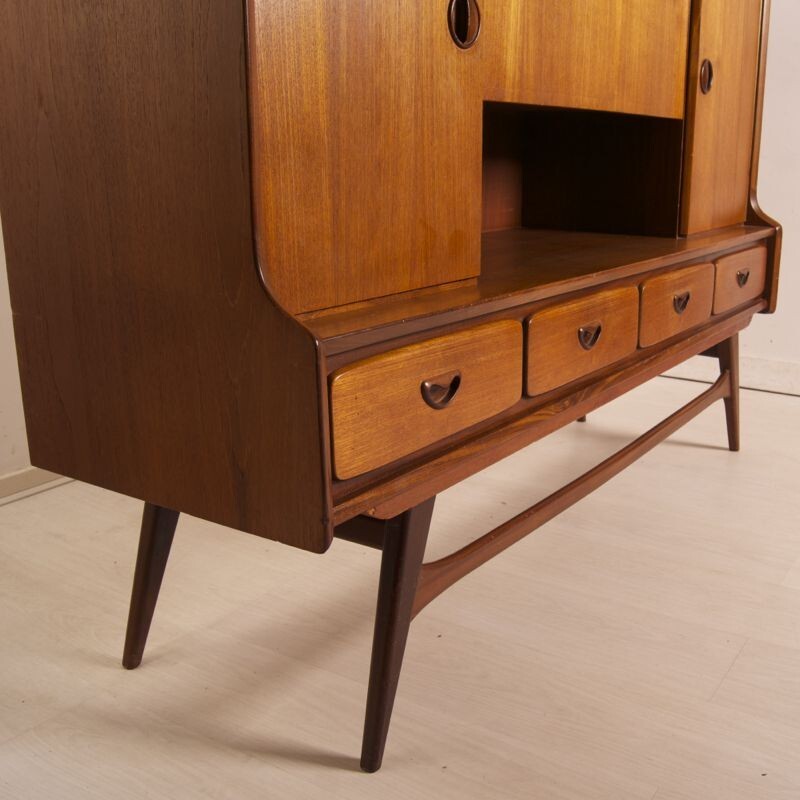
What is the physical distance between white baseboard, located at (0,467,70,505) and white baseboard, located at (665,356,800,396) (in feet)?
7.94

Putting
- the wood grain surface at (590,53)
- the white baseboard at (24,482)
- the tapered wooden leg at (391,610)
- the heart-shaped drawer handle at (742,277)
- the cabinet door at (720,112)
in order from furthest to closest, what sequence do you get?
1. the white baseboard at (24,482)
2. the heart-shaped drawer handle at (742,277)
3. the cabinet door at (720,112)
4. the wood grain surface at (590,53)
5. the tapered wooden leg at (391,610)

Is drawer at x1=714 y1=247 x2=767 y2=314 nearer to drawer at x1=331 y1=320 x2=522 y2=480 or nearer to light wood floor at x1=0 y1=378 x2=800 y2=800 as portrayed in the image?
light wood floor at x1=0 y1=378 x2=800 y2=800

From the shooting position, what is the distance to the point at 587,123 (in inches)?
91.4

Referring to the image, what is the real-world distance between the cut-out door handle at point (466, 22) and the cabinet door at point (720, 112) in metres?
0.92

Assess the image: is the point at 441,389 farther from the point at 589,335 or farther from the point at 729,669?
the point at 729,669

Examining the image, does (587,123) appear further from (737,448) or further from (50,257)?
(50,257)

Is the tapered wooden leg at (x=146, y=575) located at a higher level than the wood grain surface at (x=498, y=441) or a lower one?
lower

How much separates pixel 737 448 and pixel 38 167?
2.22 meters

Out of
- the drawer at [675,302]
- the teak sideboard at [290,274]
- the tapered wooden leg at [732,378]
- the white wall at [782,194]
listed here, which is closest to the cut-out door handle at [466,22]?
the teak sideboard at [290,274]

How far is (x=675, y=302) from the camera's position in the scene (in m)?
1.95

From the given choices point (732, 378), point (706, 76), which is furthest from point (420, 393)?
point (732, 378)

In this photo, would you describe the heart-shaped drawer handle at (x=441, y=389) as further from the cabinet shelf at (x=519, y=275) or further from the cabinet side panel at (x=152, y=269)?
the cabinet side panel at (x=152, y=269)

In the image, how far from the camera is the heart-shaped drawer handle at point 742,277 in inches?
90.3

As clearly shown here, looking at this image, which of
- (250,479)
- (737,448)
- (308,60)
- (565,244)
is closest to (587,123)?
(565,244)
